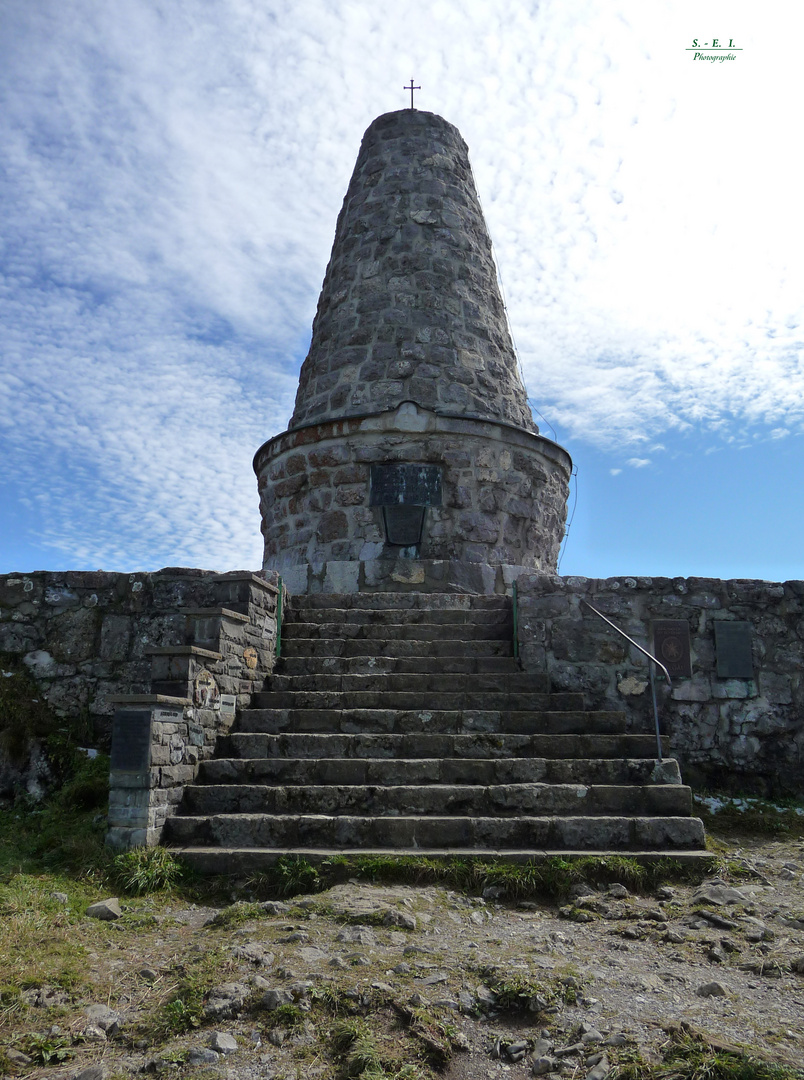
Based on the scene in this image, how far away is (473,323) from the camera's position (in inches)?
432

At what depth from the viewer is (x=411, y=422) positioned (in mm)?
9969

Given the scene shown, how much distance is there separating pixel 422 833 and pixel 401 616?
288cm

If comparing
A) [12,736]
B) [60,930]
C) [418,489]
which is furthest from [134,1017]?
[418,489]

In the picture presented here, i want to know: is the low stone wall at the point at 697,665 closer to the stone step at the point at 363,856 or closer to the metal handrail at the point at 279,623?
the stone step at the point at 363,856

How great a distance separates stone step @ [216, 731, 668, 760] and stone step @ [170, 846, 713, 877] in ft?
3.20

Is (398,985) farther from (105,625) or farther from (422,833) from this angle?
(105,625)

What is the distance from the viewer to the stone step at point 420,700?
634 centimetres

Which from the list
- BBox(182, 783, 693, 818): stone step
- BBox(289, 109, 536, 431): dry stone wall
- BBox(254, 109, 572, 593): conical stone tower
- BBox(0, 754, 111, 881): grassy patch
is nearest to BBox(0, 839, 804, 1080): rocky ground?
Answer: BBox(0, 754, 111, 881): grassy patch

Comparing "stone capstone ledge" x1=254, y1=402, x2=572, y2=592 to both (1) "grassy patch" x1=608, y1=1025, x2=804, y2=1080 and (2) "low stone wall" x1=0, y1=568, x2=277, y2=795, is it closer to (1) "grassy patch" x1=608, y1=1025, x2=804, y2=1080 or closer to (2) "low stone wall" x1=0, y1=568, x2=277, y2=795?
(2) "low stone wall" x1=0, y1=568, x2=277, y2=795

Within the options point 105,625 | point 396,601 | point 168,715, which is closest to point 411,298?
point 396,601

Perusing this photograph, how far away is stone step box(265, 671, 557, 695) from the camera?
6.57 meters

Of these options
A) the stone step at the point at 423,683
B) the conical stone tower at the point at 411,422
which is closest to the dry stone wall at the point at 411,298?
the conical stone tower at the point at 411,422

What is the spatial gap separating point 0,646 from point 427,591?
4416 mm

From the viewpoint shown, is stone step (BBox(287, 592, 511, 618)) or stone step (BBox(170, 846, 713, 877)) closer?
stone step (BBox(170, 846, 713, 877))
